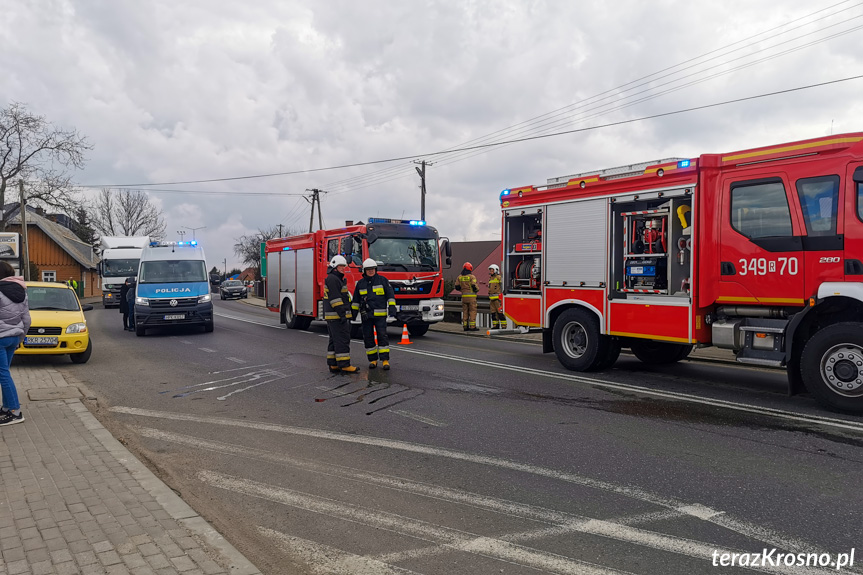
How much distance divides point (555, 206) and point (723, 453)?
565cm

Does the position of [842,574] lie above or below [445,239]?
below

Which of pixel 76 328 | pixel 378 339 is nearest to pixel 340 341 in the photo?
pixel 378 339

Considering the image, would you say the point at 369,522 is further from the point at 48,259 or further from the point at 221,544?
the point at 48,259

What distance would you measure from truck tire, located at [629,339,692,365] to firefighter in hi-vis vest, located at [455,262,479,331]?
24.7 feet

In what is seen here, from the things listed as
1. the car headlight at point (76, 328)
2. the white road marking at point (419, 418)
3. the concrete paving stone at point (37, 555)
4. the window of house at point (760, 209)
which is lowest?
the concrete paving stone at point (37, 555)

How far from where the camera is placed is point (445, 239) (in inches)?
666

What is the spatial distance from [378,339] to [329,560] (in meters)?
7.18

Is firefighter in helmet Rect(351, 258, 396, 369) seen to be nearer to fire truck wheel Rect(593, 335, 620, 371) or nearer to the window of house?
fire truck wheel Rect(593, 335, 620, 371)

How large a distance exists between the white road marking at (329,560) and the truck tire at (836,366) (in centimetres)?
566

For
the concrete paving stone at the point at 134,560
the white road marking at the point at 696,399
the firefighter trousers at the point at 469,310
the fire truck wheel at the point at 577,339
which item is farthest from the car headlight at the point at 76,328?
the firefighter trousers at the point at 469,310

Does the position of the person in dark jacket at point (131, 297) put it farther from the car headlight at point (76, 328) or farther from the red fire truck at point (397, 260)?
the car headlight at point (76, 328)

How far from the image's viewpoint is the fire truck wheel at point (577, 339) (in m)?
9.99

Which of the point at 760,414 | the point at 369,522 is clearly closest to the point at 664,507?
the point at 369,522

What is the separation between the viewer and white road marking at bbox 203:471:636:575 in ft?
11.9
